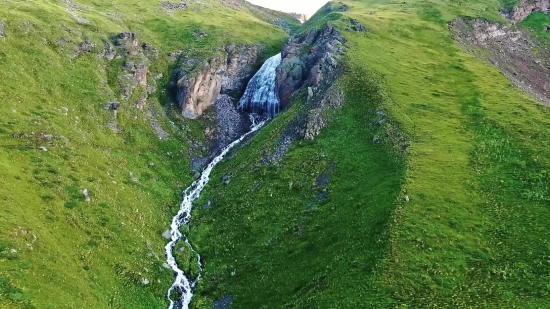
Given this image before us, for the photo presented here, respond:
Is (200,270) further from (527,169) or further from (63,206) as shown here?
(527,169)

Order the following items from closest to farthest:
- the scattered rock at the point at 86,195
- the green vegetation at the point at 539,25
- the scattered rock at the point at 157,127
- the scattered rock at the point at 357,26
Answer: the scattered rock at the point at 86,195 → the scattered rock at the point at 157,127 → the scattered rock at the point at 357,26 → the green vegetation at the point at 539,25

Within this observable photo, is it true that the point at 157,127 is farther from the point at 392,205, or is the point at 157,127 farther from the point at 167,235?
the point at 392,205

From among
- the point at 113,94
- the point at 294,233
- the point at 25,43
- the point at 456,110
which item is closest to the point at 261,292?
the point at 294,233

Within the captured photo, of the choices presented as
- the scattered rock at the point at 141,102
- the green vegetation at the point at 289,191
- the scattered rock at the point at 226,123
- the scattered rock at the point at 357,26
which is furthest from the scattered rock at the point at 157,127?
the scattered rock at the point at 357,26

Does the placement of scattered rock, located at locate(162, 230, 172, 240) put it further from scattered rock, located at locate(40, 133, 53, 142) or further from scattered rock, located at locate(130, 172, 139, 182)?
scattered rock, located at locate(40, 133, 53, 142)

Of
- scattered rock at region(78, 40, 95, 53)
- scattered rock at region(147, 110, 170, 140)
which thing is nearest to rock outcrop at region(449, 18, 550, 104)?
scattered rock at region(147, 110, 170, 140)

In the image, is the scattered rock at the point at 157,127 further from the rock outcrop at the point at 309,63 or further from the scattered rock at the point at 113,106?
the rock outcrop at the point at 309,63
